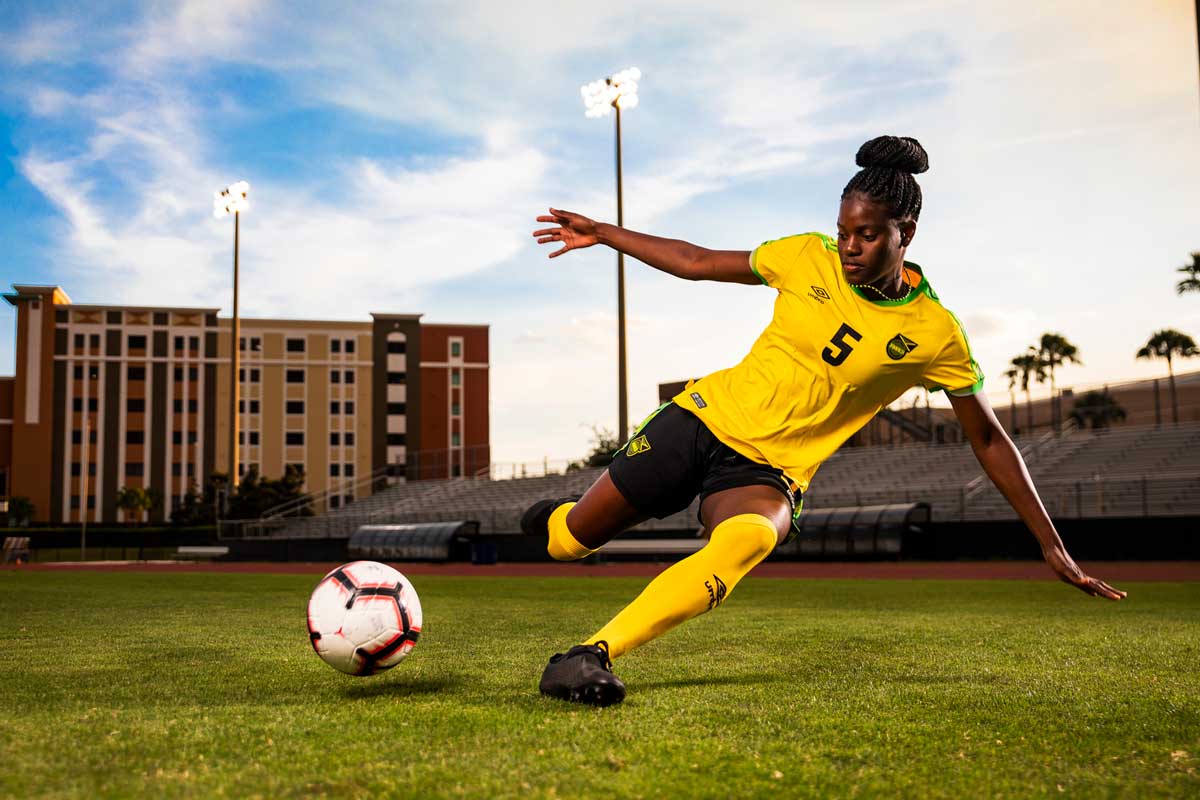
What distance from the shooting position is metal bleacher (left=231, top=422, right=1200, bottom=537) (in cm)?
2400

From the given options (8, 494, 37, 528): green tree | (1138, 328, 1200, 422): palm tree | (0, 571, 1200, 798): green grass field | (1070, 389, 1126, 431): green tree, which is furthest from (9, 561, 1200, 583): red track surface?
(8, 494, 37, 528): green tree

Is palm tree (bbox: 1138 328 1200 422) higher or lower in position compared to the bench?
higher

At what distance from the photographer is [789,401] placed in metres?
4.15

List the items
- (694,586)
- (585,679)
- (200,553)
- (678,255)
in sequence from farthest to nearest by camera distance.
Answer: (200,553), (678,255), (694,586), (585,679)

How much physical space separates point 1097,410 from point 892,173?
101ft

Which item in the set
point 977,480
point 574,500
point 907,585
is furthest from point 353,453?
point 574,500

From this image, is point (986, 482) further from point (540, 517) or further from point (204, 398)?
point (204, 398)

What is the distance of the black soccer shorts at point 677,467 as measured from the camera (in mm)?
4148

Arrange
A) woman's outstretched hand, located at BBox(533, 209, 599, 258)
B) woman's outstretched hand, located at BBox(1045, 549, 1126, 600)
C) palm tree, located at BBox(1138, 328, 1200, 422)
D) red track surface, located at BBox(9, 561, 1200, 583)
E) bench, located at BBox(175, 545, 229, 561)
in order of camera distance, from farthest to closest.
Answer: palm tree, located at BBox(1138, 328, 1200, 422) < bench, located at BBox(175, 545, 229, 561) < red track surface, located at BBox(9, 561, 1200, 583) < woman's outstretched hand, located at BBox(533, 209, 599, 258) < woman's outstretched hand, located at BBox(1045, 549, 1126, 600)

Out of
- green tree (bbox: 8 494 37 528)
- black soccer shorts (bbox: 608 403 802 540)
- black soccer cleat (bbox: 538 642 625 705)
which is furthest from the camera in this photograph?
green tree (bbox: 8 494 37 528)

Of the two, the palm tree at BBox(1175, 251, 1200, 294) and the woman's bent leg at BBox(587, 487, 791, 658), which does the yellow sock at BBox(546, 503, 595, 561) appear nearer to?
the woman's bent leg at BBox(587, 487, 791, 658)

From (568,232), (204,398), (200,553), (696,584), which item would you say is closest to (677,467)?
(696,584)

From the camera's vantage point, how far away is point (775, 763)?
278 centimetres

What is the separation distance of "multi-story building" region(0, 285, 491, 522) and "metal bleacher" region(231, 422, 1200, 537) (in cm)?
3953
